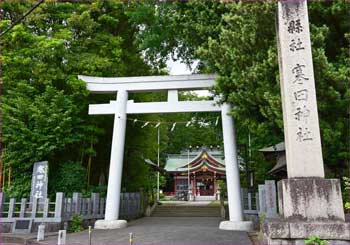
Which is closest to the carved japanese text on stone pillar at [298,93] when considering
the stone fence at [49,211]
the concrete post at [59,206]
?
the concrete post at [59,206]

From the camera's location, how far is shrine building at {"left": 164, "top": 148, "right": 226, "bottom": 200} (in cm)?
3262

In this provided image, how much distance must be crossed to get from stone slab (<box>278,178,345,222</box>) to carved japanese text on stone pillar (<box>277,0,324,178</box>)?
0.73 ft

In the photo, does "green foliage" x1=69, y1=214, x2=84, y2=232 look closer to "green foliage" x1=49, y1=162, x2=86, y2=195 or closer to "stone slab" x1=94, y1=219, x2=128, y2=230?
"stone slab" x1=94, y1=219, x2=128, y2=230

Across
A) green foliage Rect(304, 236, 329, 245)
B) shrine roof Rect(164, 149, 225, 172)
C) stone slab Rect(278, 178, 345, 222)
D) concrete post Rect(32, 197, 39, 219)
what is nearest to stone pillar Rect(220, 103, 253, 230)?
stone slab Rect(278, 178, 345, 222)

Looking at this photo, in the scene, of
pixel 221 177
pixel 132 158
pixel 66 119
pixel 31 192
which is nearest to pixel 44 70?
pixel 66 119

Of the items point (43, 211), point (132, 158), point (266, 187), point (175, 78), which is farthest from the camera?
point (132, 158)

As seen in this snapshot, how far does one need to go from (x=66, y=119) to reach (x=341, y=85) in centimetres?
1038

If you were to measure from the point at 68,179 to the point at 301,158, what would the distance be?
10.8 m

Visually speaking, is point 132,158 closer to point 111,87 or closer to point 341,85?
point 111,87

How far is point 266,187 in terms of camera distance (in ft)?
36.7

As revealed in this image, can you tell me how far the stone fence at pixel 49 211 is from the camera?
1212 centimetres

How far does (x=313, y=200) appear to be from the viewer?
5918 mm

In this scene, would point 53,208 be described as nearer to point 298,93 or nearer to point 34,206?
point 34,206

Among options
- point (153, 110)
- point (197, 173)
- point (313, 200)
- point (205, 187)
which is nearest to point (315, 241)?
point (313, 200)
